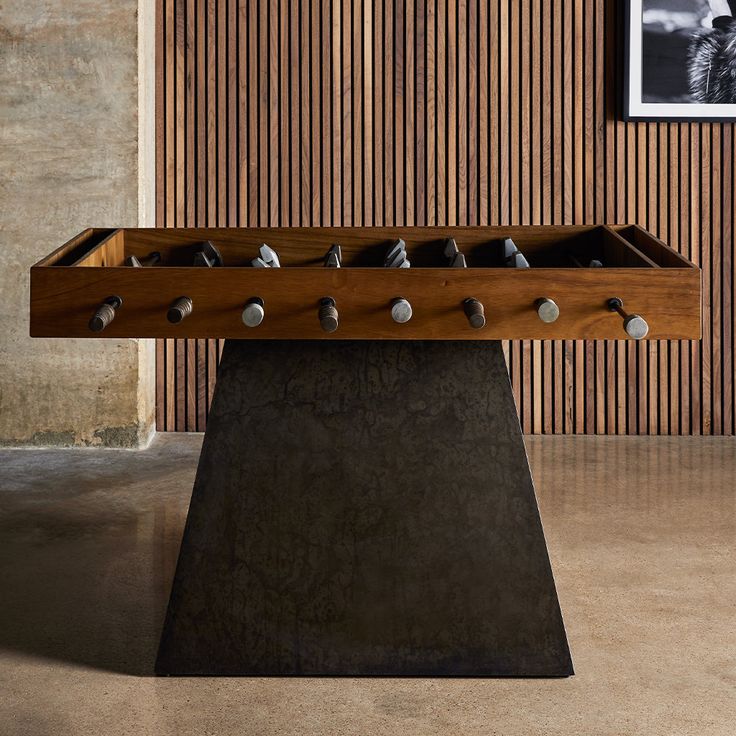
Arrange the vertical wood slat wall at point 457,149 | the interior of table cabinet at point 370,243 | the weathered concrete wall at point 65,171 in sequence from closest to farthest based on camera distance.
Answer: the interior of table cabinet at point 370,243 → the weathered concrete wall at point 65,171 → the vertical wood slat wall at point 457,149

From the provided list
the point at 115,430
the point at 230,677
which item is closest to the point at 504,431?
the point at 230,677

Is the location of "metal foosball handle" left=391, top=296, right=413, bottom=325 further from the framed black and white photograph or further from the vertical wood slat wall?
the framed black and white photograph

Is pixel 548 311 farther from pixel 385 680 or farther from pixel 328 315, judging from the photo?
pixel 385 680

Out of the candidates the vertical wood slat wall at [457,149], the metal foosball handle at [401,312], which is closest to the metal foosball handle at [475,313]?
the metal foosball handle at [401,312]

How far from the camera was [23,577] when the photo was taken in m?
3.03

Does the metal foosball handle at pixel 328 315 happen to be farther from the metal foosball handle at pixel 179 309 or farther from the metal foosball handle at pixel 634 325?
the metal foosball handle at pixel 634 325

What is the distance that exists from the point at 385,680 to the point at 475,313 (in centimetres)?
91

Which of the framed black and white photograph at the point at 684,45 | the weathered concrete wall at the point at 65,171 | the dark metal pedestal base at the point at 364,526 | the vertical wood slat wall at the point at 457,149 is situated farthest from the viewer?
the vertical wood slat wall at the point at 457,149

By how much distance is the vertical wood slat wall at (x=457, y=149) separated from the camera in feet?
17.0

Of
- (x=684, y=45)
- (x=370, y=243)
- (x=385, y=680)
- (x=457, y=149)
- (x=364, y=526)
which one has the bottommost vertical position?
(x=385, y=680)

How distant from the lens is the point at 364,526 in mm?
2354

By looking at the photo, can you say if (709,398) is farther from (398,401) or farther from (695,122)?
(398,401)

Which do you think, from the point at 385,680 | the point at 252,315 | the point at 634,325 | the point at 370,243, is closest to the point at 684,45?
the point at 370,243

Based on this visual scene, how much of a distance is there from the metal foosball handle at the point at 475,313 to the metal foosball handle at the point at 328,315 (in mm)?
A: 281
